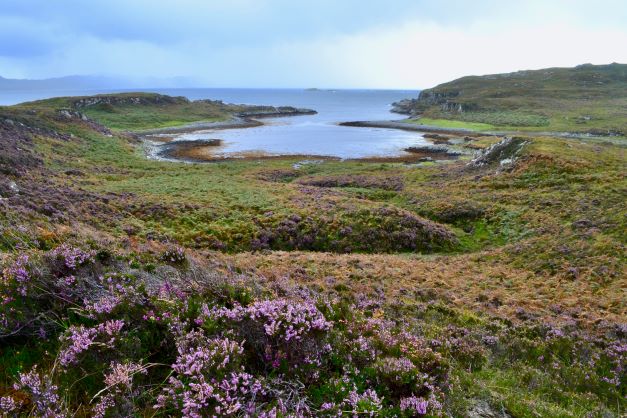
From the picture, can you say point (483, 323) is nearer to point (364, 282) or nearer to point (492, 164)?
point (364, 282)

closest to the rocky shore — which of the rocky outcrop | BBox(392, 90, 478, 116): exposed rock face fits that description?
BBox(392, 90, 478, 116): exposed rock face

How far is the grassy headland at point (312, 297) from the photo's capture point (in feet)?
13.7

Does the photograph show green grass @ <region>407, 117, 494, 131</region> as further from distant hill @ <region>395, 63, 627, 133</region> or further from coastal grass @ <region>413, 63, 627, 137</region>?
distant hill @ <region>395, 63, 627, 133</region>

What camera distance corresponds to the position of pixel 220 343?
4293mm

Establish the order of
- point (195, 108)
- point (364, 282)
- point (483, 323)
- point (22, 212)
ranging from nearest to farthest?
point (483, 323) < point (364, 282) < point (22, 212) < point (195, 108)

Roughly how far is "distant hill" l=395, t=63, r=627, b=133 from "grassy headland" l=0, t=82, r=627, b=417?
2940 inches

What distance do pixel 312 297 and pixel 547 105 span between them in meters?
150

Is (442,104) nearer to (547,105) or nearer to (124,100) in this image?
(547,105)

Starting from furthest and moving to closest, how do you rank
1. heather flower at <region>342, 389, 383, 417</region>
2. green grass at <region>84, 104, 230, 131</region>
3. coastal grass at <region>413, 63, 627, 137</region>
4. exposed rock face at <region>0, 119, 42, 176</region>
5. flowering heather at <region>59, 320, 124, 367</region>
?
green grass at <region>84, 104, 230, 131</region> → coastal grass at <region>413, 63, 627, 137</region> → exposed rock face at <region>0, 119, 42, 176</region> → flowering heather at <region>59, 320, 124, 367</region> → heather flower at <region>342, 389, 383, 417</region>

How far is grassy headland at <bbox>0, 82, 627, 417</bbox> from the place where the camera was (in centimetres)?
418

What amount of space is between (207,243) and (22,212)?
860 cm

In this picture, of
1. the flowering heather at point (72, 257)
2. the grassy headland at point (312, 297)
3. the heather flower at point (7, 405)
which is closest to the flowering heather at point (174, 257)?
the grassy headland at point (312, 297)

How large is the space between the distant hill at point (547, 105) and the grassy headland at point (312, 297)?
74.7 metres

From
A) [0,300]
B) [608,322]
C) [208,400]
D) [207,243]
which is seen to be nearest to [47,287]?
[0,300]
